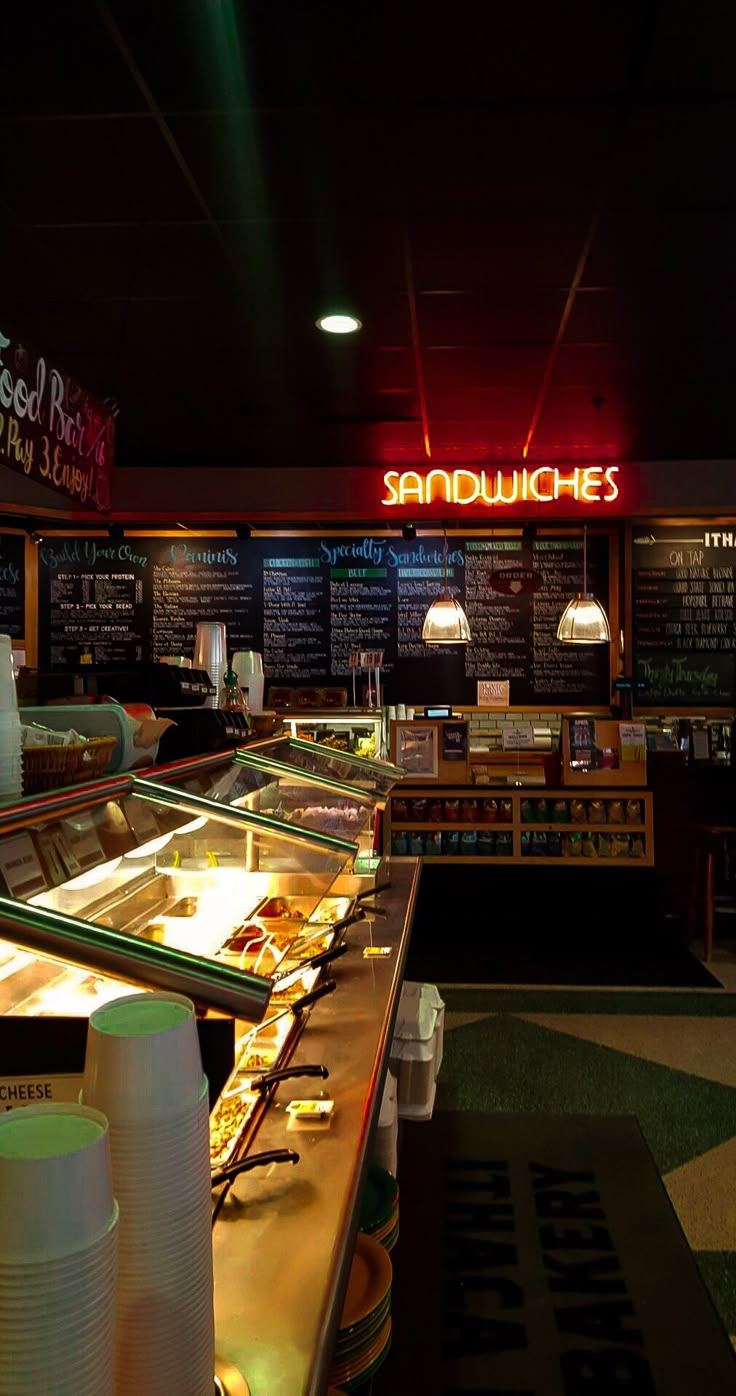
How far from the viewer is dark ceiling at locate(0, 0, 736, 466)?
265cm

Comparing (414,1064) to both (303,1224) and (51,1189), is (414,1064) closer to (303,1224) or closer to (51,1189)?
(303,1224)

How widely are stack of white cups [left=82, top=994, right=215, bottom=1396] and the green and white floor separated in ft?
8.05

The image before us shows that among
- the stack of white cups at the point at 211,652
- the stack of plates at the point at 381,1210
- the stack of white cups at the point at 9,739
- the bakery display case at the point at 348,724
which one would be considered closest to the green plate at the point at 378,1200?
the stack of plates at the point at 381,1210

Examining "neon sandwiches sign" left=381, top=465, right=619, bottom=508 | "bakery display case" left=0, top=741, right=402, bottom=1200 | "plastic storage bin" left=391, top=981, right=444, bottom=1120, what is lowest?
"plastic storage bin" left=391, top=981, right=444, bottom=1120

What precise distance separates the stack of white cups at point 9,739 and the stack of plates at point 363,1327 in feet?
3.31

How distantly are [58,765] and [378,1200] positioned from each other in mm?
1298

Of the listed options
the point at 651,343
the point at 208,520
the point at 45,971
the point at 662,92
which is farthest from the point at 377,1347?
the point at 208,520

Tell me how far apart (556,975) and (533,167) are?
4208mm

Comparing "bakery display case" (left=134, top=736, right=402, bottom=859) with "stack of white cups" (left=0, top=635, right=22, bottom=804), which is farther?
"bakery display case" (left=134, top=736, right=402, bottom=859)

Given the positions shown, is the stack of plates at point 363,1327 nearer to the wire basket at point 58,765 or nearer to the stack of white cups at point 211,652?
the wire basket at point 58,765

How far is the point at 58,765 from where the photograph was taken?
1.81 metres

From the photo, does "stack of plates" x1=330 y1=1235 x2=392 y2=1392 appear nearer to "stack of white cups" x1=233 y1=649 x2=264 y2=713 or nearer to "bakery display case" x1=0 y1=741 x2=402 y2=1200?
"bakery display case" x1=0 y1=741 x2=402 y2=1200

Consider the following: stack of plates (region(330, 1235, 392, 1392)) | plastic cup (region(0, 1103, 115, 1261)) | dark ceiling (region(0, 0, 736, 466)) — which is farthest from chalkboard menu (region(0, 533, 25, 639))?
plastic cup (region(0, 1103, 115, 1261))

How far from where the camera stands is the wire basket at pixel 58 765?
1.78 meters
